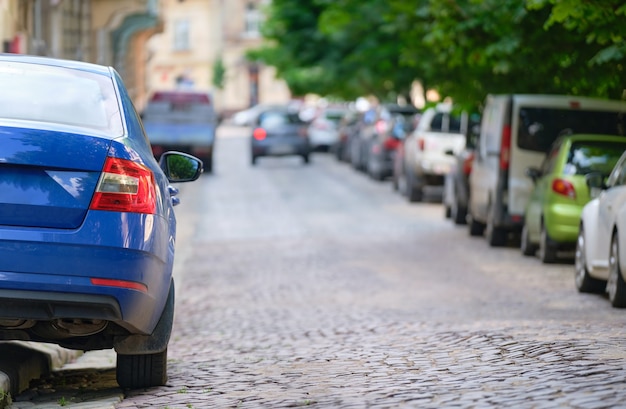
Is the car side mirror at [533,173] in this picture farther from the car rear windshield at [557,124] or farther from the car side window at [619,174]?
the car side window at [619,174]

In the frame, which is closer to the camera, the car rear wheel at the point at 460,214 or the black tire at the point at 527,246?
the black tire at the point at 527,246

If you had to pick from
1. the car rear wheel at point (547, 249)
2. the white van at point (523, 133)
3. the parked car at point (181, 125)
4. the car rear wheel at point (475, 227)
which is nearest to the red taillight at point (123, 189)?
the car rear wheel at point (547, 249)

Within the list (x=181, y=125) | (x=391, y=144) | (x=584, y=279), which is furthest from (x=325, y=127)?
(x=584, y=279)

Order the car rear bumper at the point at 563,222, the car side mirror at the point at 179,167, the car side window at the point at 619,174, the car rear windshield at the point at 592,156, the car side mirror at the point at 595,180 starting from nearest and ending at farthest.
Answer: the car side mirror at the point at 179,167 → the car side window at the point at 619,174 → the car side mirror at the point at 595,180 → the car rear bumper at the point at 563,222 → the car rear windshield at the point at 592,156

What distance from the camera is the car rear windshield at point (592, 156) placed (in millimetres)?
16953

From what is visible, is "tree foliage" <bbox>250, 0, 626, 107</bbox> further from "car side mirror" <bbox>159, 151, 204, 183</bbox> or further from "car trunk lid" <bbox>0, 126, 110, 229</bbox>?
"car trunk lid" <bbox>0, 126, 110, 229</bbox>

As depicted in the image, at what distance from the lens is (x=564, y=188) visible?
16.8 m

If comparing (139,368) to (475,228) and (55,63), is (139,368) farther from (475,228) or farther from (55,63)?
(475,228)

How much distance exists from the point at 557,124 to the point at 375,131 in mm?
17049

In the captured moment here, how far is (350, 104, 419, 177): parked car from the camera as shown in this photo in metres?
35.3

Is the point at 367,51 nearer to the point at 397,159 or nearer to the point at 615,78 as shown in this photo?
the point at 397,159

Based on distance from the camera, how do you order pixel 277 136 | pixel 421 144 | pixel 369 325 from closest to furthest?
pixel 369 325 → pixel 421 144 → pixel 277 136

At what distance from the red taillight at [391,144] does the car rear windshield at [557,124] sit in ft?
49.3

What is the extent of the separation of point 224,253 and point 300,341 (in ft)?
28.4
